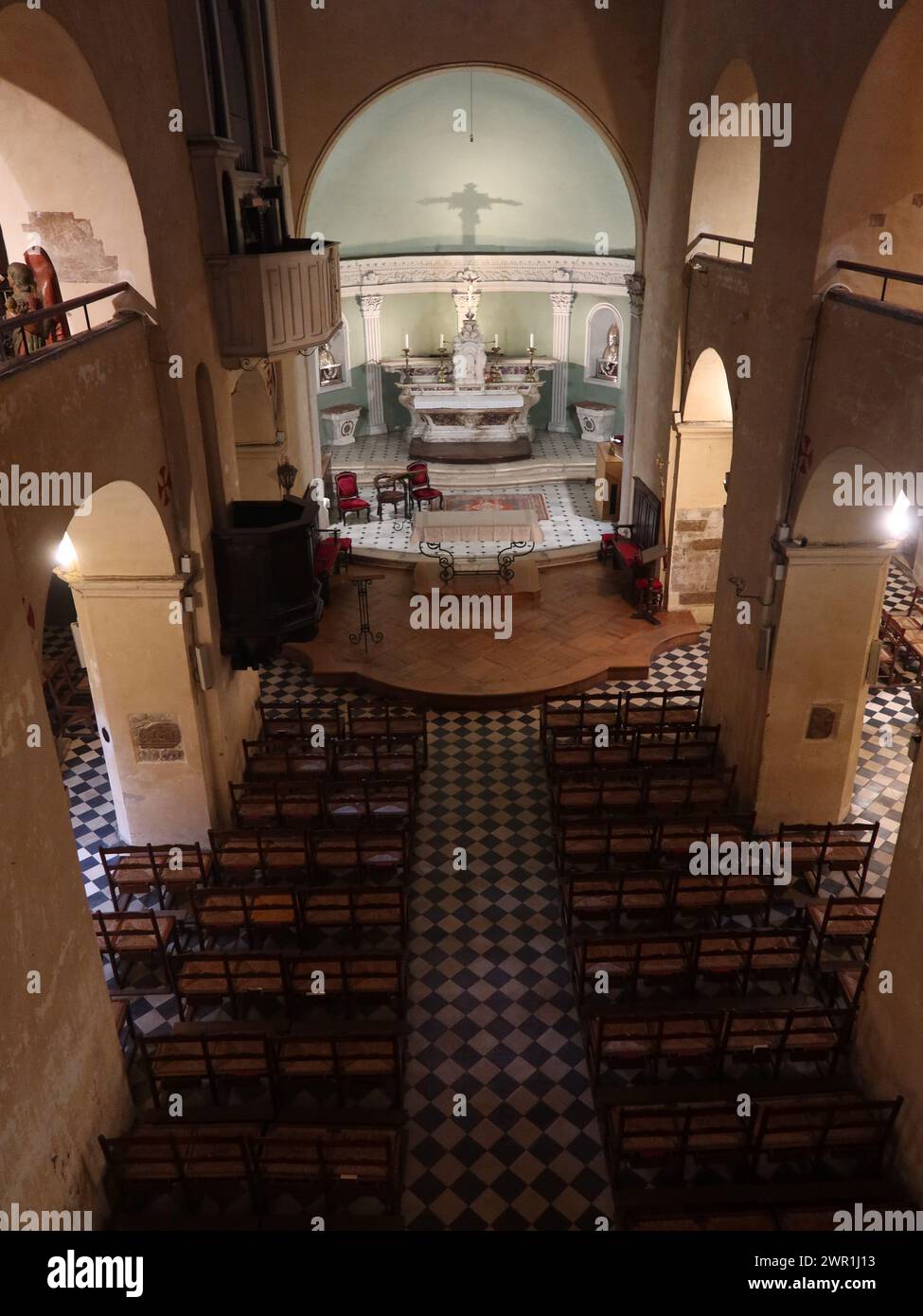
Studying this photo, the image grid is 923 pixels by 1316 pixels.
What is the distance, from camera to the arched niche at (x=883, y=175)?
310 inches

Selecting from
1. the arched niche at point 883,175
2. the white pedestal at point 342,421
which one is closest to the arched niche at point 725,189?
the arched niche at point 883,175

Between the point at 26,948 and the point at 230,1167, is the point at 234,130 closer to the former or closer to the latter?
the point at 26,948

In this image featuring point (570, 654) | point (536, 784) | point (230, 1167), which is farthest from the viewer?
point (570, 654)

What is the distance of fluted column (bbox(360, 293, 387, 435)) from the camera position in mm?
25028

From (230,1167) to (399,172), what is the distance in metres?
22.2

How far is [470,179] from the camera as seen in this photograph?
23.2 metres

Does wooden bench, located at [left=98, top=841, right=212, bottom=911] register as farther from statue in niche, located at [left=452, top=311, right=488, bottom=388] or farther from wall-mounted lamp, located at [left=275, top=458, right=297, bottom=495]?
statue in niche, located at [left=452, top=311, right=488, bottom=388]

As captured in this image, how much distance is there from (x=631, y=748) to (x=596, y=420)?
51.0 ft

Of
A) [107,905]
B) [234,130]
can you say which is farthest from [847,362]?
[107,905]

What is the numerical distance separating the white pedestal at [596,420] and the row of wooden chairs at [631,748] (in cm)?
1454

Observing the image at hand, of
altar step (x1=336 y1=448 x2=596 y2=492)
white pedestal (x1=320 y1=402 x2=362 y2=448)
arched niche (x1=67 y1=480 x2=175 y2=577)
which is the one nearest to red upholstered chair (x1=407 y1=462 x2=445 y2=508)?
altar step (x1=336 y1=448 x2=596 y2=492)

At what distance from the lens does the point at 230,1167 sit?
6789 mm

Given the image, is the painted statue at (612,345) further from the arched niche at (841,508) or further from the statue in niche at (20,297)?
the statue in niche at (20,297)

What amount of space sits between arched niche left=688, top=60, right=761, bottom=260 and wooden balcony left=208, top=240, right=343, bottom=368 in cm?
603
